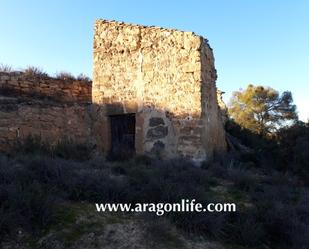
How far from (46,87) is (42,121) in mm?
1478

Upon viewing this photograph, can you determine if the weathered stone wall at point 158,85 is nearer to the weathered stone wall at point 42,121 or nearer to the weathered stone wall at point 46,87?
the weathered stone wall at point 42,121

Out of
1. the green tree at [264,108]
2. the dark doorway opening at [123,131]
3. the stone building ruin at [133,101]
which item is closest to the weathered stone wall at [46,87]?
the stone building ruin at [133,101]

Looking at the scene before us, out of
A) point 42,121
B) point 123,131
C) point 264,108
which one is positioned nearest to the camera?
point 42,121

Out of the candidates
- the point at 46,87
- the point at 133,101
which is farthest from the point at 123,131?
the point at 46,87

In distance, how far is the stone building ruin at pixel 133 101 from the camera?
9.55 metres

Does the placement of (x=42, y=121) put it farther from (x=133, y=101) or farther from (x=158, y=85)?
(x=158, y=85)

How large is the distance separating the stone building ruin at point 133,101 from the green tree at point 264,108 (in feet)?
49.9

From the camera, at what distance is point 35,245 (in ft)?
15.0

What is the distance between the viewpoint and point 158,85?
32.4 ft

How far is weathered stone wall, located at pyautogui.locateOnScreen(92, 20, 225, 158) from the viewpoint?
31.3 ft

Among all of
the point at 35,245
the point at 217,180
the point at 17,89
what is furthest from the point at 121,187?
the point at 17,89

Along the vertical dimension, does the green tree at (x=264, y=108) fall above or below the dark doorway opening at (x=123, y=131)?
above

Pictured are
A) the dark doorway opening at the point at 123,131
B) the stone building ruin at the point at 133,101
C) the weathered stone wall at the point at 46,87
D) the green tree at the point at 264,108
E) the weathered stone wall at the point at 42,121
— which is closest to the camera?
the weathered stone wall at the point at 42,121

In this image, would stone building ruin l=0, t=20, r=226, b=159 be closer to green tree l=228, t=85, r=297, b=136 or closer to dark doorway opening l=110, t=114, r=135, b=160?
dark doorway opening l=110, t=114, r=135, b=160
